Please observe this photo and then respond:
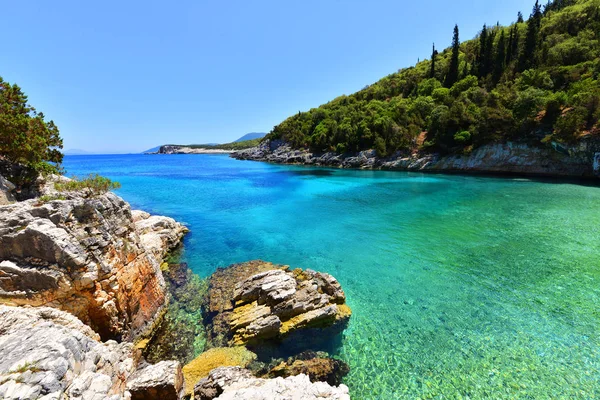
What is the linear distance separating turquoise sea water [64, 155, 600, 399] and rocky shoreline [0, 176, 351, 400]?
177 centimetres

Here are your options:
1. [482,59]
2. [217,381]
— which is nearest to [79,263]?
[217,381]

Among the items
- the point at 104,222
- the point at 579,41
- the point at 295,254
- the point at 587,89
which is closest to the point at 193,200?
the point at 295,254

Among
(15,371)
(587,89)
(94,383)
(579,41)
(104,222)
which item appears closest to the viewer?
(15,371)

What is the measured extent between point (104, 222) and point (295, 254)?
381 inches

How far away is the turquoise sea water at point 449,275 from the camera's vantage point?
7.17m

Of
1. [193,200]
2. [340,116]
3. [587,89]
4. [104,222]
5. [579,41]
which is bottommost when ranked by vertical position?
[193,200]

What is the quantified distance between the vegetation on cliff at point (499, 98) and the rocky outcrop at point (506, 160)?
1496mm

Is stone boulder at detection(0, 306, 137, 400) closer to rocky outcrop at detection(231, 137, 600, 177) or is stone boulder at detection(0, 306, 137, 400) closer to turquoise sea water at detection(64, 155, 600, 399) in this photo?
turquoise sea water at detection(64, 155, 600, 399)

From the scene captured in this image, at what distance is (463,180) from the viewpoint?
39.2 meters

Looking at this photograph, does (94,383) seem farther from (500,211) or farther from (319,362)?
(500,211)

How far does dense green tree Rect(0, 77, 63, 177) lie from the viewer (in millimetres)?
9289

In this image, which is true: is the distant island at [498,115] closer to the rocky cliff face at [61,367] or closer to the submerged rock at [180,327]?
the submerged rock at [180,327]

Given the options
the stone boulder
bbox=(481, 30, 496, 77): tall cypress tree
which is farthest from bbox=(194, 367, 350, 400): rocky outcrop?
bbox=(481, 30, 496, 77): tall cypress tree

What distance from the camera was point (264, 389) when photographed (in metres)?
5.20
